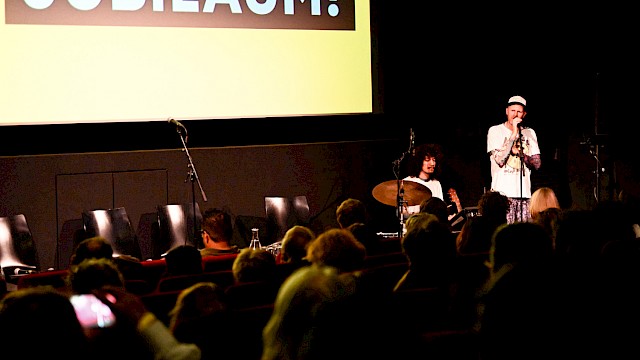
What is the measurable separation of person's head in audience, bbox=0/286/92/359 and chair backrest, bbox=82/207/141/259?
5.55m

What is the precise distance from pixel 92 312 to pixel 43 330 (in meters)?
0.53

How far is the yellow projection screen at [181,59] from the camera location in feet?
24.3

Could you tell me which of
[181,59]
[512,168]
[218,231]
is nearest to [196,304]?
[218,231]

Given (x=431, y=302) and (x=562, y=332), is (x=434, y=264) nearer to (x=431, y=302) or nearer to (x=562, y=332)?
(x=431, y=302)

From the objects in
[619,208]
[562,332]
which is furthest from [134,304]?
[619,208]

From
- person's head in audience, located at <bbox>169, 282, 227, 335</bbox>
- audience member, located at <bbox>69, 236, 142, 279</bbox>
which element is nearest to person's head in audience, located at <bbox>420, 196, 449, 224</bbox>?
audience member, located at <bbox>69, 236, 142, 279</bbox>

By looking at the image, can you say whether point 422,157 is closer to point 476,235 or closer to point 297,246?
point 476,235

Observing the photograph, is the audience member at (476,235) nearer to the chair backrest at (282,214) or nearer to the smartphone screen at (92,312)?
the smartphone screen at (92,312)

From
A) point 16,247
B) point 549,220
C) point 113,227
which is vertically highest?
point 549,220

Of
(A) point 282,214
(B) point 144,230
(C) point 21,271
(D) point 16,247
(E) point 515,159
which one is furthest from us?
(E) point 515,159

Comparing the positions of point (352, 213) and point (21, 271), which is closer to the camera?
point (352, 213)

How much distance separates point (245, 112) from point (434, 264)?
15.9ft

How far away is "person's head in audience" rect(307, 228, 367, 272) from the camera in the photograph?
11.8 feet

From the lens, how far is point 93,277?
3.34 metres
